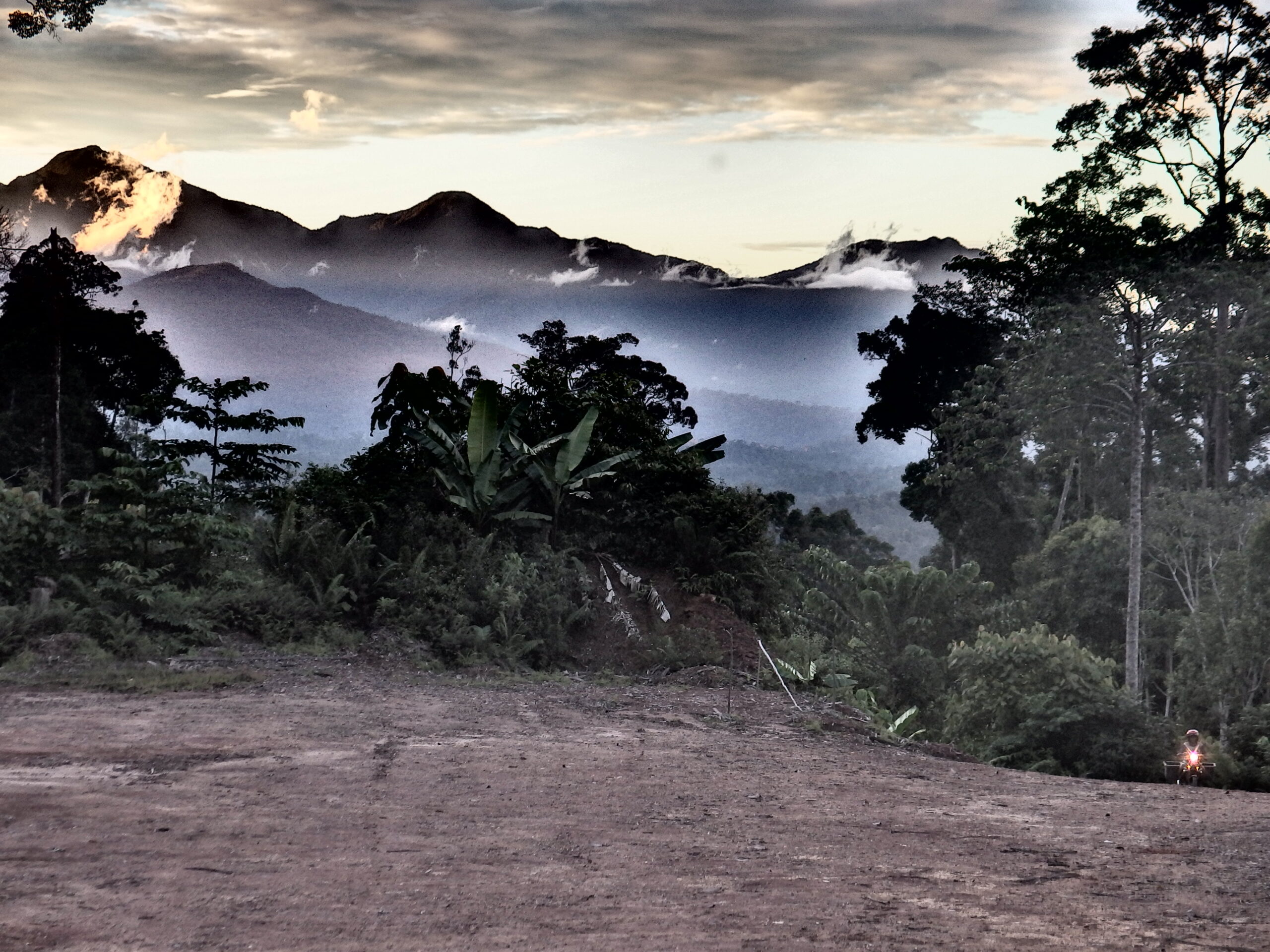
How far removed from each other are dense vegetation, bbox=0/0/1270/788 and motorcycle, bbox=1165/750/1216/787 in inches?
92.3

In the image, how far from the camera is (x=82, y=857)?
17.4 ft

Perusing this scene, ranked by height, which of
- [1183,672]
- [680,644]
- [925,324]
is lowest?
[1183,672]

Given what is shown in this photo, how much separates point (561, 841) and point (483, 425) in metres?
10.4

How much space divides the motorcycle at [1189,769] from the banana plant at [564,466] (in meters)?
8.02

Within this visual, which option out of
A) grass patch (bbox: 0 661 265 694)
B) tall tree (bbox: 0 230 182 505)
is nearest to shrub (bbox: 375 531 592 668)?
grass patch (bbox: 0 661 265 694)

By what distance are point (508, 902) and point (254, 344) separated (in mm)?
131133

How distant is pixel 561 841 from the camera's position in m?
6.10

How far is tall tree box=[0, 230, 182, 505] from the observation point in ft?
94.1

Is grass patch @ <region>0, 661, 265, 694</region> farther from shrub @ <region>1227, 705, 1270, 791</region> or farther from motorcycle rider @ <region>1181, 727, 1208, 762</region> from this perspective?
shrub @ <region>1227, 705, 1270, 791</region>

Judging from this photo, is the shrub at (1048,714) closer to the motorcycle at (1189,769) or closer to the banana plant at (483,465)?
the motorcycle at (1189,769)

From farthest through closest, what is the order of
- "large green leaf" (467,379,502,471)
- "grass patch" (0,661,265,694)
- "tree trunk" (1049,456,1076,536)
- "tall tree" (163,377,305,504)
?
"tree trunk" (1049,456,1076,536), "tall tree" (163,377,305,504), "large green leaf" (467,379,502,471), "grass patch" (0,661,265,694)

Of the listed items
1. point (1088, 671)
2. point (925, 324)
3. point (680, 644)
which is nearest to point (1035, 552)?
point (925, 324)

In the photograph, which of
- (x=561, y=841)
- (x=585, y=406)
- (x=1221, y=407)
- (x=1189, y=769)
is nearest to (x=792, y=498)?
(x=1221, y=407)

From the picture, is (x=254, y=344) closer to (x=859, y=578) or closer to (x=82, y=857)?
(x=859, y=578)
